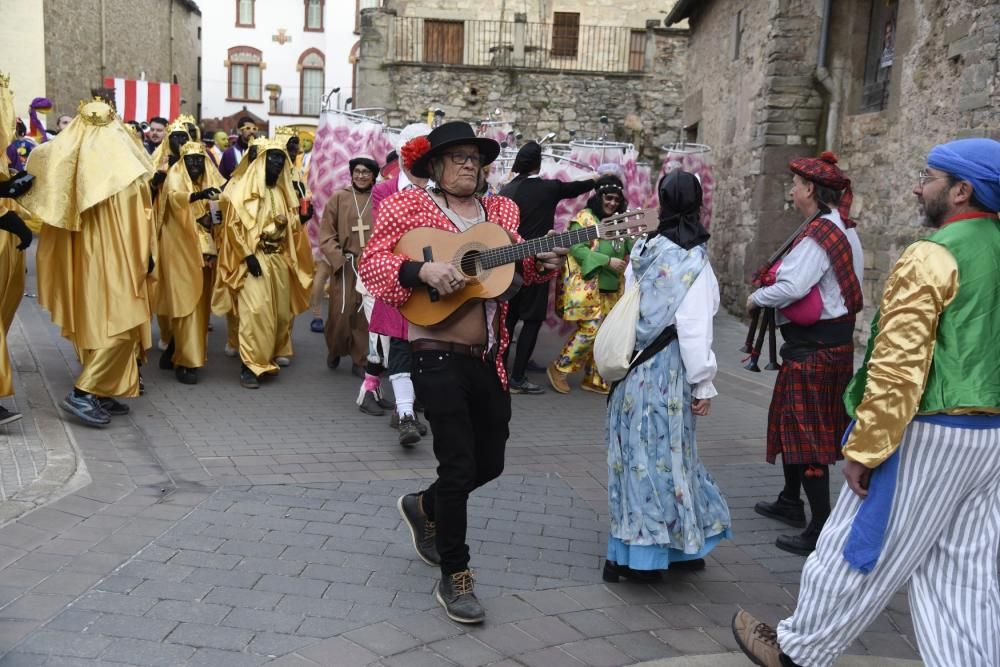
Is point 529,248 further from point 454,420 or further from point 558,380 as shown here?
point 558,380

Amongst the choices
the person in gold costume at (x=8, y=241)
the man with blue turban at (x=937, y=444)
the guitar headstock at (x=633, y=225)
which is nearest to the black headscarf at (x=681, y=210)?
the guitar headstock at (x=633, y=225)

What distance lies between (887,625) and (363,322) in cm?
533

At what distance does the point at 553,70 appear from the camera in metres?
24.5

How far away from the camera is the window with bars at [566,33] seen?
2891 cm

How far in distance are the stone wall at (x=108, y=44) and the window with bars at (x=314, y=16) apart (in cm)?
650

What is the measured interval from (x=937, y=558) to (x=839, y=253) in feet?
6.36

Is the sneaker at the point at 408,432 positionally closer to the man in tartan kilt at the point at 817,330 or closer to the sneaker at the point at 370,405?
the sneaker at the point at 370,405

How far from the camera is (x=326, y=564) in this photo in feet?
13.5

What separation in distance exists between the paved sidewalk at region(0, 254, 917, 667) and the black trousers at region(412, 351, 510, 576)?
0.34 metres

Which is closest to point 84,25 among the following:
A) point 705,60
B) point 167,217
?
point 705,60

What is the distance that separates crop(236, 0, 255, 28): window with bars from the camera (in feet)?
165

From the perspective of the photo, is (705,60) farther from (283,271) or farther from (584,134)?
(283,271)

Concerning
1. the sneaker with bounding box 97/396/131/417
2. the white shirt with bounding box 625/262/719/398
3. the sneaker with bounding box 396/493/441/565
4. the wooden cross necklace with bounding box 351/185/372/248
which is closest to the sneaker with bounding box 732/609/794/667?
the white shirt with bounding box 625/262/719/398

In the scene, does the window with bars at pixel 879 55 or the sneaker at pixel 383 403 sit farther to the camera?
the window with bars at pixel 879 55
